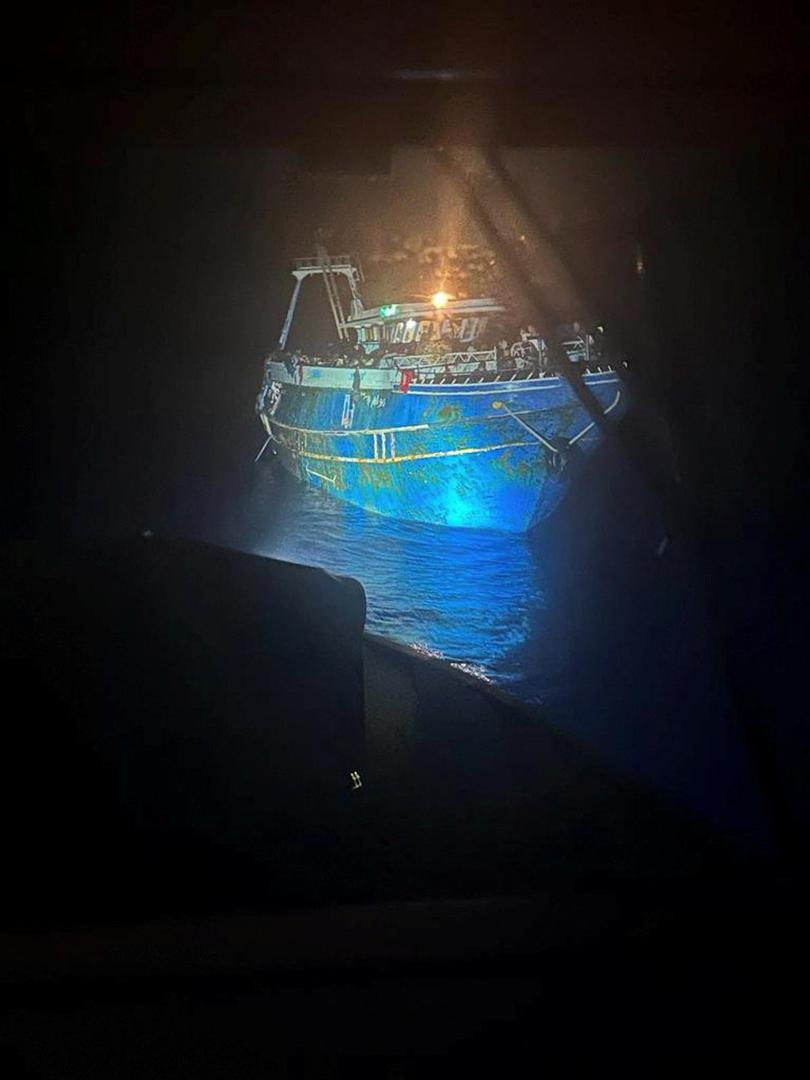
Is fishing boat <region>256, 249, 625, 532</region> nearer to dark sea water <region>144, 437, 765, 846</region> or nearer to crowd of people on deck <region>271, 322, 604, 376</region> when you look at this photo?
crowd of people on deck <region>271, 322, 604, 376</region>

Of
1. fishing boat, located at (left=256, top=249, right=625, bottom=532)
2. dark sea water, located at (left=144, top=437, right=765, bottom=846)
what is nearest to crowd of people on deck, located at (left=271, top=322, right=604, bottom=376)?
fishing boat, located at (left=256, top=249, right=625, bottom=532)

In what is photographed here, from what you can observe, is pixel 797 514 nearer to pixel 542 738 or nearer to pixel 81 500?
pixel 542 738

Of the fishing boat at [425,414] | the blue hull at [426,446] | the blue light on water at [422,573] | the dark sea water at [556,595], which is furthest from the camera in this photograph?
the blue hull at [426,446]

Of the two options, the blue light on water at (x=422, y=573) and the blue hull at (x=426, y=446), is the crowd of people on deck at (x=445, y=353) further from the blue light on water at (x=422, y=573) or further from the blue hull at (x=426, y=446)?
the blue light on water at (x=422, y=573)

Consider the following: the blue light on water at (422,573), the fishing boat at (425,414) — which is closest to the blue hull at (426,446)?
the fishing boat at (425,414)

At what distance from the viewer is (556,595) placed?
12.3ft

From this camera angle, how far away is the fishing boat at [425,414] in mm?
3521

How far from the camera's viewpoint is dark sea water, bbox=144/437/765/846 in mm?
2992

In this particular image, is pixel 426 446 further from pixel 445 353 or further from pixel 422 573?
pixel 422 573

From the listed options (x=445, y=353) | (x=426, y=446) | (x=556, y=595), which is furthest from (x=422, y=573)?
(x=445, y=353)

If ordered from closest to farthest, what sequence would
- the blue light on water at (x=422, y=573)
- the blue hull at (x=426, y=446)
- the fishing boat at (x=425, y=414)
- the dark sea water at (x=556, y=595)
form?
the dark sea water at (x=556, y=595) → the blue light on water at (x=422, y=573) → the fishing boat at (x=425, y=414) → the blue hull at (x=426, y=446)

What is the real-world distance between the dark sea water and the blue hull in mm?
102

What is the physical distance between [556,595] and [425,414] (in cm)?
94

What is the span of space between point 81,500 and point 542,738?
1.91 metres
